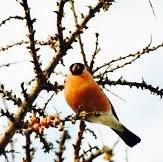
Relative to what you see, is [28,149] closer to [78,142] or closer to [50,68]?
[78,142]

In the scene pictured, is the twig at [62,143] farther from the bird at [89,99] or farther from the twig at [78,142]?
the bird at [89,99]

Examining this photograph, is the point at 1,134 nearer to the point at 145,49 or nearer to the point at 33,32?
the point at 33,32

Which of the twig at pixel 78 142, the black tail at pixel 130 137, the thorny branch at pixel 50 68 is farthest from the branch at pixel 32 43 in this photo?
the black tail at pixel 130 137

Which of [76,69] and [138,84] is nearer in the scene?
[138,84]

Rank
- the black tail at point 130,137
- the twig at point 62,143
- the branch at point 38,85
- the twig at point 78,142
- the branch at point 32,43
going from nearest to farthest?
the twig at point 62,143
the twig at point 78,142
the branch at point 32,43
the branch at point 38,85
the black tail at point 130,137

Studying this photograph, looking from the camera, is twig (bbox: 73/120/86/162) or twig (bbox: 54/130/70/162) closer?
twig (bbox: 54/130/70/162)

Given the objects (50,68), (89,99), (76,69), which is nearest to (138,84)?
(50,68)

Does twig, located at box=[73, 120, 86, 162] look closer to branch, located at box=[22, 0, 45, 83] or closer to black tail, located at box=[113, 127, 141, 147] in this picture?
branch, located at box=[22, 0, 45, 83]

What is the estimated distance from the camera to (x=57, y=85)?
13.7 feet

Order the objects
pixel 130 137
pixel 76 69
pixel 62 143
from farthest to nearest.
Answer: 1. pixel 76 69
2. pixel 130 137
3. pixel 62 143

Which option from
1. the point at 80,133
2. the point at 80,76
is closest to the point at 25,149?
the point at 80,133

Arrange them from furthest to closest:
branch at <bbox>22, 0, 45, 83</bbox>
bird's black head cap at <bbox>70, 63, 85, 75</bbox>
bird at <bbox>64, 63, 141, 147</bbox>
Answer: bird's black head cap at <bbox>70, 63, 85, 75</bbox>, bird at <bbox>64, 63, 141, 147</bbox>, branch at <bbox>22, 0, 45, 83</bbox>

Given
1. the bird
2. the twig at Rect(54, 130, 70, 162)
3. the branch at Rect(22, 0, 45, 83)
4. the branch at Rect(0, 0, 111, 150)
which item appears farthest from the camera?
the bird

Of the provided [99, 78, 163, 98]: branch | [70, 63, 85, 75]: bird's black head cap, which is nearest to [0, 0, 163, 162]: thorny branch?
[99, 78, 163, 98]: branch
